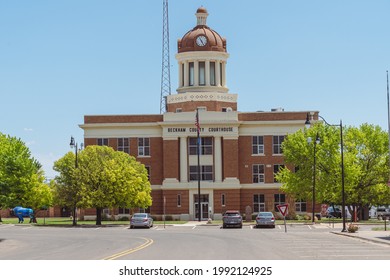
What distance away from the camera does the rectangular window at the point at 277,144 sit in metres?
90.4

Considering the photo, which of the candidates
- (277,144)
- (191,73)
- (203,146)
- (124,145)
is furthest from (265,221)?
(191,73)

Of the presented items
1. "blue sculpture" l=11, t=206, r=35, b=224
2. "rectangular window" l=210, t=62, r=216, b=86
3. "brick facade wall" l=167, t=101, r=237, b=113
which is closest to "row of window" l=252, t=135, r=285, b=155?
"brick facade wall" l=167, t=101, r=237, b=113

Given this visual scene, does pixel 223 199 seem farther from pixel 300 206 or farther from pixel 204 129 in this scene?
pixel 300 206

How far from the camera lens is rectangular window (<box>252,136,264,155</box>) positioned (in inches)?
3563

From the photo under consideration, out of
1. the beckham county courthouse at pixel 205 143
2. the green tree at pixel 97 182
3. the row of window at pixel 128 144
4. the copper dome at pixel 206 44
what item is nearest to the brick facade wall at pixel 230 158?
the beckham county courthouse at pixel 205 143

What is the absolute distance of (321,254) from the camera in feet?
100

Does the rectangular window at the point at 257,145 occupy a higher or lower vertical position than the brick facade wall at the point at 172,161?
higher

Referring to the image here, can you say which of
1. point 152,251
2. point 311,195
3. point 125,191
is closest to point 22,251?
point 152,251

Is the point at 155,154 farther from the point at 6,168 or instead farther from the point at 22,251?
the point at 22,251

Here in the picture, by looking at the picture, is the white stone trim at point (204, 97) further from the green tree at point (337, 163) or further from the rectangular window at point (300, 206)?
the rectangular window at point (300, 206)

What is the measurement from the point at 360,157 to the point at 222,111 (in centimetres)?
1830

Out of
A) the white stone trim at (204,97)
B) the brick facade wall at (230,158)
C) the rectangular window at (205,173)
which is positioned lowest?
the rectangular window at (205,173)

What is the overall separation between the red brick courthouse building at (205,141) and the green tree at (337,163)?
886cm

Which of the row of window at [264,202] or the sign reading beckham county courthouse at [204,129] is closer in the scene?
the sign reading beckham county courthouse at [204,129]
